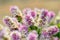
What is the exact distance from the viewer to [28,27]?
0.88 metres

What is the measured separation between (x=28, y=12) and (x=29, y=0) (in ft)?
12.7

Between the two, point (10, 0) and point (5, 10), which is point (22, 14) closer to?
point (5, 10)

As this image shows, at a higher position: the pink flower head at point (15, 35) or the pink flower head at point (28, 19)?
the pink flower head at point (28, 19)

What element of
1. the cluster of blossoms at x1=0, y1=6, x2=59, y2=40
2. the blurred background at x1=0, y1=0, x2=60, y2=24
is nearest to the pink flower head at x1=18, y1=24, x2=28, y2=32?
the cluster of blossoms at x1=0, y1=6, x2=59, y2=40

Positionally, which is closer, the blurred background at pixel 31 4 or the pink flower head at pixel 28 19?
the pink flower head at pixel 28 19

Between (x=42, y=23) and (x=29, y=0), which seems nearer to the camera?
(x=42, y=23)

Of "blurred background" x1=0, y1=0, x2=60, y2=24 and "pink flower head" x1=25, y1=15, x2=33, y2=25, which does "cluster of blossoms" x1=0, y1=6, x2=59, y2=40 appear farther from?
"blurred background" x1=0, y1=0, x2=60, y2=24

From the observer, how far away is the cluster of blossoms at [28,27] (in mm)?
828

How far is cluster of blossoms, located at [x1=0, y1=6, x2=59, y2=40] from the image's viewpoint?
32.6 inches

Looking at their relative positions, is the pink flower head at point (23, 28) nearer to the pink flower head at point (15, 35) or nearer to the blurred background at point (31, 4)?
the pink flower head at point (15, 35)

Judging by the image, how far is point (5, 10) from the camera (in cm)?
414

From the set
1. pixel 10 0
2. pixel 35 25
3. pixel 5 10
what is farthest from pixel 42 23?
pixel 10 0

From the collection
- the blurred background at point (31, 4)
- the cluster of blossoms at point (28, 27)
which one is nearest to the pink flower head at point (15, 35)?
the cluster of blossoms at point (28, 27)

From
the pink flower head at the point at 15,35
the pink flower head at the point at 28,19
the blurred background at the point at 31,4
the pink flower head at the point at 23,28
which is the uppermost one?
the pink flower head at the point at 28,19
